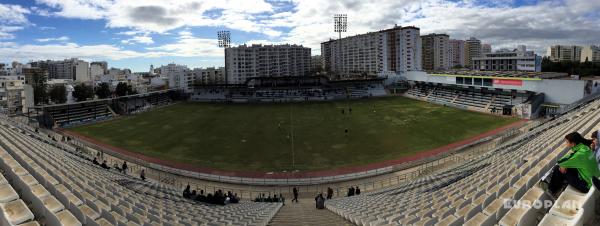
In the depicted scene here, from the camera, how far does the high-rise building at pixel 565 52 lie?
149 metres

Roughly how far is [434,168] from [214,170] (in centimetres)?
1615

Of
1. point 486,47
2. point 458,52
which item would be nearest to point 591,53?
point 486,47

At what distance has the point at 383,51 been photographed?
105562mm

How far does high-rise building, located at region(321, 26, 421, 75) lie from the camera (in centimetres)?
10106

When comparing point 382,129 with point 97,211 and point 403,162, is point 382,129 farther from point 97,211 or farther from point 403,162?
point 97,211

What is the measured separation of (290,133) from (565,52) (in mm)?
168706

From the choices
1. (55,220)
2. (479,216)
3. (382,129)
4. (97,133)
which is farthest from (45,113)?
(479,216)

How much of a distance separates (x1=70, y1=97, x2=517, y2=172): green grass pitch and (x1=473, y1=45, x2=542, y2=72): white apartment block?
1873 inches

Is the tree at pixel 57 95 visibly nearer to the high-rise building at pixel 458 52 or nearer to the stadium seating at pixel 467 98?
the stadium seating at pixel 467 98

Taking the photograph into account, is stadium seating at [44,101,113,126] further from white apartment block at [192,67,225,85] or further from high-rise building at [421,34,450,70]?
high-rise building at [421,34,450,70]

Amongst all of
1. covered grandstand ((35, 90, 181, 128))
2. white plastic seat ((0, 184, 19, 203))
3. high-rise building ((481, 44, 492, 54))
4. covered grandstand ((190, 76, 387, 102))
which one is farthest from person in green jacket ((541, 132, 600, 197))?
high-rise building ((481, 44, 492, 54))

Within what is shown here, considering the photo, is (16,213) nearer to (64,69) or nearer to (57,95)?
(57,95)

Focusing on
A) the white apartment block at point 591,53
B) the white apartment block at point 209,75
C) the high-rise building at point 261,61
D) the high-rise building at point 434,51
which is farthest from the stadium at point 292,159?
the white apartment block at point 591,53

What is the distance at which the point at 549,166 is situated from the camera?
7355mm
